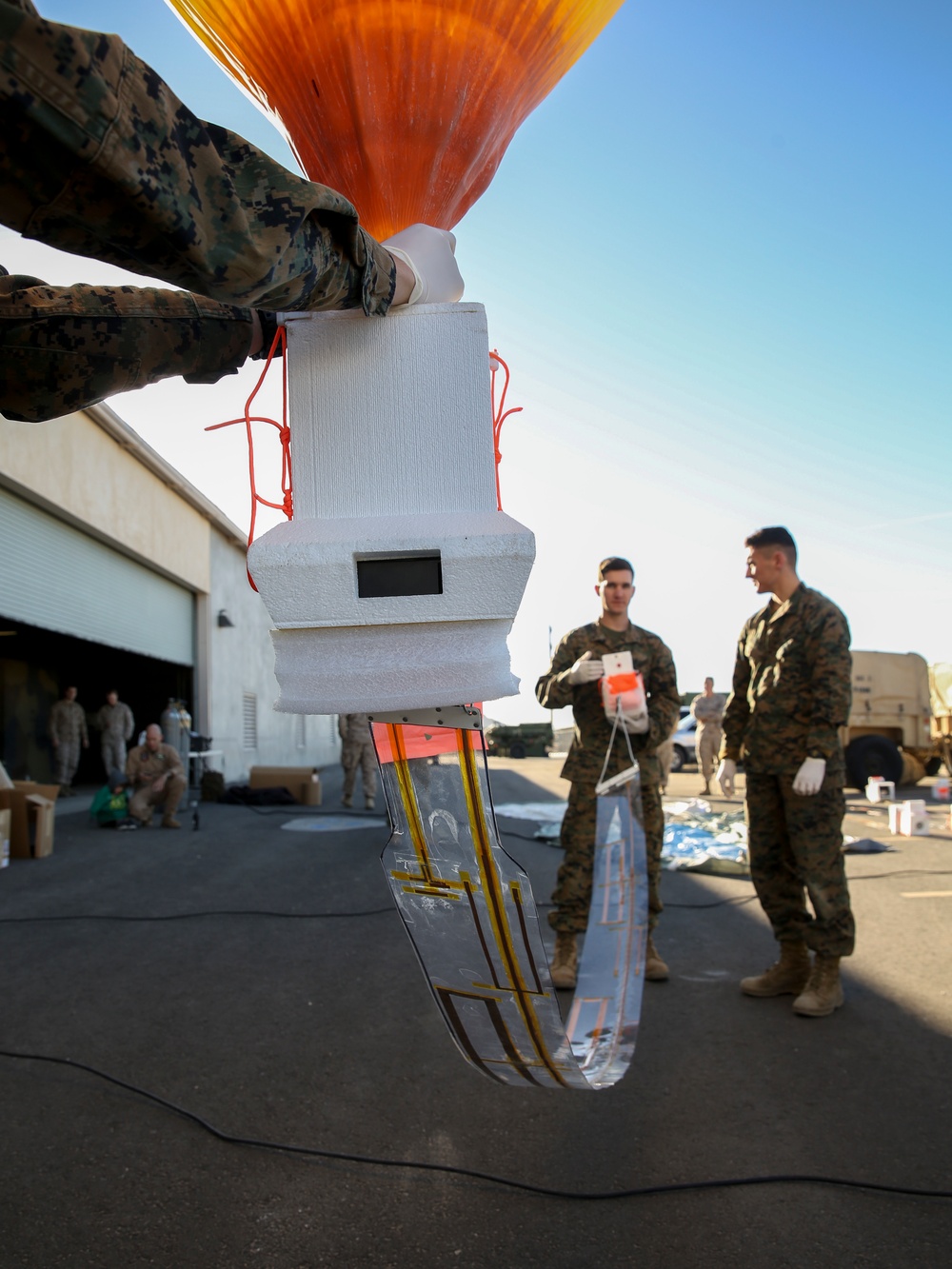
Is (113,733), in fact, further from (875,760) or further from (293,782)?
(875,760)

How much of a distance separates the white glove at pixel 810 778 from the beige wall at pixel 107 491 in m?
7.84

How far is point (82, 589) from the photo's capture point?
11.2 m

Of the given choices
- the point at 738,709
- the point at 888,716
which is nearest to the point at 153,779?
the point at 738,709

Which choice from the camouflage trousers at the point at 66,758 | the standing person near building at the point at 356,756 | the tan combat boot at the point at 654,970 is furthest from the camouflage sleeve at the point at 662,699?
the camouflage trousers at the point at 66,758

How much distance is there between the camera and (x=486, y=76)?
4.01ft

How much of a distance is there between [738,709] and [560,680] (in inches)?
34.3

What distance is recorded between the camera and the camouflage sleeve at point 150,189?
2.68ft

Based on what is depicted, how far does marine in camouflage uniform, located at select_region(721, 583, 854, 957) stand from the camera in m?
3.50

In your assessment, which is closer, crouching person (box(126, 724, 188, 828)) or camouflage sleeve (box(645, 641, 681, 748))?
camouflage sleeve (box(645, 641, 681, 748))

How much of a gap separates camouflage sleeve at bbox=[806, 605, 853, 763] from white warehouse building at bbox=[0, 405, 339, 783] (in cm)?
557

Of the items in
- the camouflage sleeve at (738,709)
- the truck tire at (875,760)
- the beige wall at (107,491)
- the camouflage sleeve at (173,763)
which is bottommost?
the truck tire at (875,760)

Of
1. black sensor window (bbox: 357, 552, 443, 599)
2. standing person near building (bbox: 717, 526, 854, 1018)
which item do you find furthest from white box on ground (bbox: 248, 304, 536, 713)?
standing person near building (bbox: 717, 526, 854, 1018)

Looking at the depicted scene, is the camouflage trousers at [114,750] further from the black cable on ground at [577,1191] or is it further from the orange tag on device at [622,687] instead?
the black cable on ground at [577,1191]

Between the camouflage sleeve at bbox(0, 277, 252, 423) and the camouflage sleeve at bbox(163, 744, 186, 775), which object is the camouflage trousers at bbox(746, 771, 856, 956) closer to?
the camouflage sleeve at bbox(0, 277, 252, 423)
